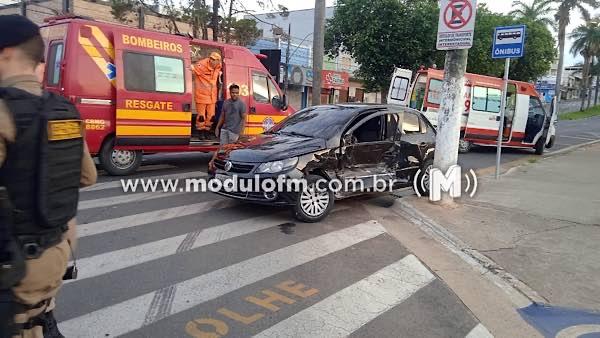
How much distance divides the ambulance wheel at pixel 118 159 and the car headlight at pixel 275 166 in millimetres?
3625

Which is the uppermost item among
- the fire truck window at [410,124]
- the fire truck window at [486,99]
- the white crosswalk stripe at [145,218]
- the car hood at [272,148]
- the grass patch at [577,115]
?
the fire truck window at [486,99]

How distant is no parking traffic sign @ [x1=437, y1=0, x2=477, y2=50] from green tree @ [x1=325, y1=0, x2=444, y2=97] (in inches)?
553

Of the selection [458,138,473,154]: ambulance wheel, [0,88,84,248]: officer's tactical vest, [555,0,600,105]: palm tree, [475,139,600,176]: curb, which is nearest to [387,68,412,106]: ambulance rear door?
[458,138,473,154]: ambulance wheel

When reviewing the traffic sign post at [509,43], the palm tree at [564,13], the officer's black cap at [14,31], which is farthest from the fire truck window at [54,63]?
the palm tree at [564,13]

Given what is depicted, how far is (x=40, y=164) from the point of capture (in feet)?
6.57

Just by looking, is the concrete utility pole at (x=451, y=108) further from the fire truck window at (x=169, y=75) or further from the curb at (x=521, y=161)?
the fire truck window at (x=169, y=75)

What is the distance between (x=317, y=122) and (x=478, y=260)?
321 cm

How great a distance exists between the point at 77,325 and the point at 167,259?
1448 millimetres

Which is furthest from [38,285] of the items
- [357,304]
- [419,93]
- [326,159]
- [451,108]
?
[419,93]

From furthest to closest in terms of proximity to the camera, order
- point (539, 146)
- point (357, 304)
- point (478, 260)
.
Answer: point (539, 146) < point (478, 260) < point (357, 304)

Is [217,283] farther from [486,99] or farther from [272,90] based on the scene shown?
[486,99]

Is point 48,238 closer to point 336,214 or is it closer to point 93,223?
point 93,223

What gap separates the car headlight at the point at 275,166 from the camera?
6.38 metres

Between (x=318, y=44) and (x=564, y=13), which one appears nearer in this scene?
(x=318, y=44)
